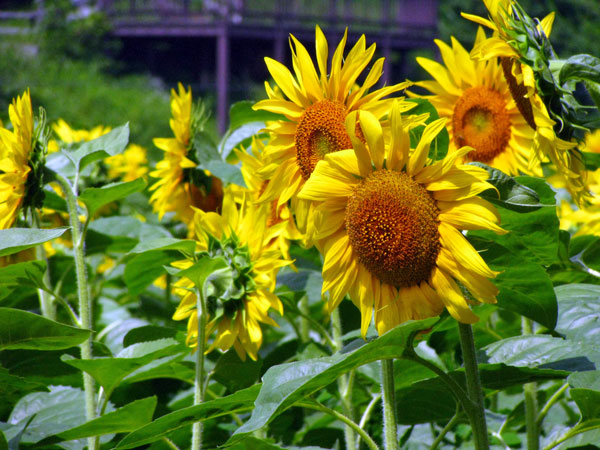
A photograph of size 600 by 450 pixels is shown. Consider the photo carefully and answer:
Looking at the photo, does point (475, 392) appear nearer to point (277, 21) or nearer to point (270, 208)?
point (270, 208)

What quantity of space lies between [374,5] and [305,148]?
48.1 ft

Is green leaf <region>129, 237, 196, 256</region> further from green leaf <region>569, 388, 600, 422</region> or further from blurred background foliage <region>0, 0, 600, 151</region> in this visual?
blurred background foliage <region>0, 0, 600, 151</region>

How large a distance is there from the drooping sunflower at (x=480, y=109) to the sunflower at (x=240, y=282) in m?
0.24

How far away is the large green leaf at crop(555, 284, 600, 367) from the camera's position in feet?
2.35

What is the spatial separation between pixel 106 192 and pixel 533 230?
1.48 feet

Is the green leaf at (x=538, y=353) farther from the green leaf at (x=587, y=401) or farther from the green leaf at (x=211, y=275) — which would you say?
the green leaf at (x=211, y=275)

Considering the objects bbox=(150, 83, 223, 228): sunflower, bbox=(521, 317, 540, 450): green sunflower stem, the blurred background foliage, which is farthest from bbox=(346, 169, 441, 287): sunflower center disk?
the blurred background foliage

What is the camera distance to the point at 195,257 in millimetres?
815

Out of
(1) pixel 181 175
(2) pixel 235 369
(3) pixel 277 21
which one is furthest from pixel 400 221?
(3) pixel 277 21

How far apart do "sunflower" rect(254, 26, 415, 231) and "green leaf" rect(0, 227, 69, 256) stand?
19 centimetres

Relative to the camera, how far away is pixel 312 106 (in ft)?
2.37

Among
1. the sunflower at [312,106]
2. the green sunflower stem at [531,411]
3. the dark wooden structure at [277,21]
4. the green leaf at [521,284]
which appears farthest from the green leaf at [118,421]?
the dark wooden structure at [277,21]

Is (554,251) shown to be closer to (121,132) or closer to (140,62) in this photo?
(121,132)

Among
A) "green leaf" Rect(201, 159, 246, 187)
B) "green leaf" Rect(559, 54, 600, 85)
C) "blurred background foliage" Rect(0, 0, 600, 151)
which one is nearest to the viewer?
"green leaf" Rect(559, 54, 600, 85)
